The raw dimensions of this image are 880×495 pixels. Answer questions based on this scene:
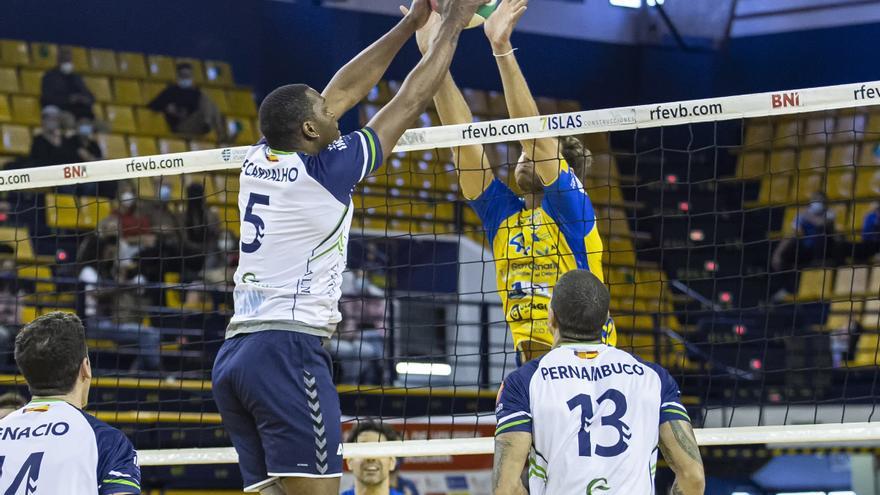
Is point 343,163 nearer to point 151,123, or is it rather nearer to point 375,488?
point 375,488

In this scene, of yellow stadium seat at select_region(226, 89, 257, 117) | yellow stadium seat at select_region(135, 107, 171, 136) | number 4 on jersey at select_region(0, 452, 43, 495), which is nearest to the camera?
number 4 on jersey at select_region(0, 452, 43, 495)

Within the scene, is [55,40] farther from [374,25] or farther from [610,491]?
[610,491]

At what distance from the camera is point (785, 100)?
6.73 meters

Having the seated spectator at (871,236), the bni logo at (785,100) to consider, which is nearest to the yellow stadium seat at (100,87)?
the seated spectator at (871,236)

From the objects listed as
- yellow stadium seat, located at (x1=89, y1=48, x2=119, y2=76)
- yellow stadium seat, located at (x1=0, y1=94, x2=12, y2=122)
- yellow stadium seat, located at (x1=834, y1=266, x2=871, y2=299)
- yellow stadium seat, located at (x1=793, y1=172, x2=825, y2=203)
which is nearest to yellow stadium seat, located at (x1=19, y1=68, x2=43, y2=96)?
yellow stadium seat, located at (x1=0, y1=94, x2=12, y2=122)

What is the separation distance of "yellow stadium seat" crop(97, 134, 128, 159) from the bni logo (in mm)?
11423

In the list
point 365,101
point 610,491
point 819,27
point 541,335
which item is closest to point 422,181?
point 365,101

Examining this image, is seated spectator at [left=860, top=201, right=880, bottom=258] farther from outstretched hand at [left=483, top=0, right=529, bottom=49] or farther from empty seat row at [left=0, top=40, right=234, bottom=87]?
outstretched hand at [left=483, top=0, right=529, bottom=49]

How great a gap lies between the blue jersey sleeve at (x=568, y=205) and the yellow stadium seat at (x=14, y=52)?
41.4 feet

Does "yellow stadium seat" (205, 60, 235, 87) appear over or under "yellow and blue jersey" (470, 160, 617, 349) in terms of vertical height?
over

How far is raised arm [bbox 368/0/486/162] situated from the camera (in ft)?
17.3

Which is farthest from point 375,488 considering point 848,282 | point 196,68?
point 196,68

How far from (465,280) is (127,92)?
18.4ft

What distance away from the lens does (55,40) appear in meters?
17.9
